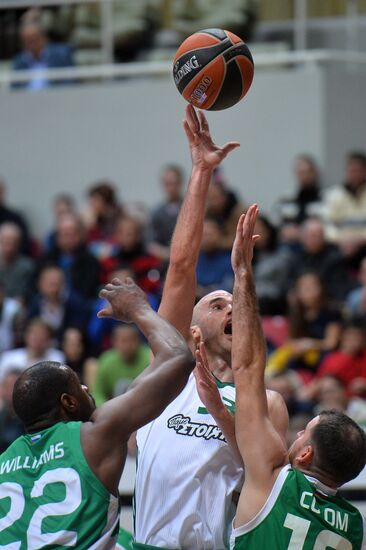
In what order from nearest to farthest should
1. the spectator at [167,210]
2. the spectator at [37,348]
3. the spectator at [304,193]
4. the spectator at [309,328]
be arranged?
the spectator at [309,328] < the spectator at [37,348] < the spectator at [304,193] < the spectator at [167,210]

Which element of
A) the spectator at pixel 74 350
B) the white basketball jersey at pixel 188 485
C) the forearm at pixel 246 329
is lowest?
the spectator at pixel 74 350

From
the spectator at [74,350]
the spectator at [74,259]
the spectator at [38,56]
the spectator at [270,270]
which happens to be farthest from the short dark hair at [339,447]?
the spectator at [38,56]

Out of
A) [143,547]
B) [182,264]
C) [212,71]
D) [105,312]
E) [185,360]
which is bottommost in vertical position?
[143,547]

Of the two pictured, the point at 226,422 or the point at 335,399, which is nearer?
the point at 226,422

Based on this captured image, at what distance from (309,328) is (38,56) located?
6.09 meters

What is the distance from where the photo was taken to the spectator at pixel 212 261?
12656 mm

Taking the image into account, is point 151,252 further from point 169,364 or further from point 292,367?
point 169,364

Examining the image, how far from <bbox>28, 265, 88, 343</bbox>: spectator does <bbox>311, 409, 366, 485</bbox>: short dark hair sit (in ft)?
24.8

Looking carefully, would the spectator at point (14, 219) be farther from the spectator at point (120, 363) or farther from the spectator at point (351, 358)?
the spectator at point (351, 358)

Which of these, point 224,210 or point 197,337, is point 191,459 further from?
point 224,210

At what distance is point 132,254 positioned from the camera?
1334cm

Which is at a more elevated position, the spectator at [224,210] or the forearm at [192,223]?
the forearm at [192,223]

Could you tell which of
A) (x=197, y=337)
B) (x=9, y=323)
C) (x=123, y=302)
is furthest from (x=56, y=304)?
(x=123, y=302)

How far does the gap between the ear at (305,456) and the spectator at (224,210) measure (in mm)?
7644
